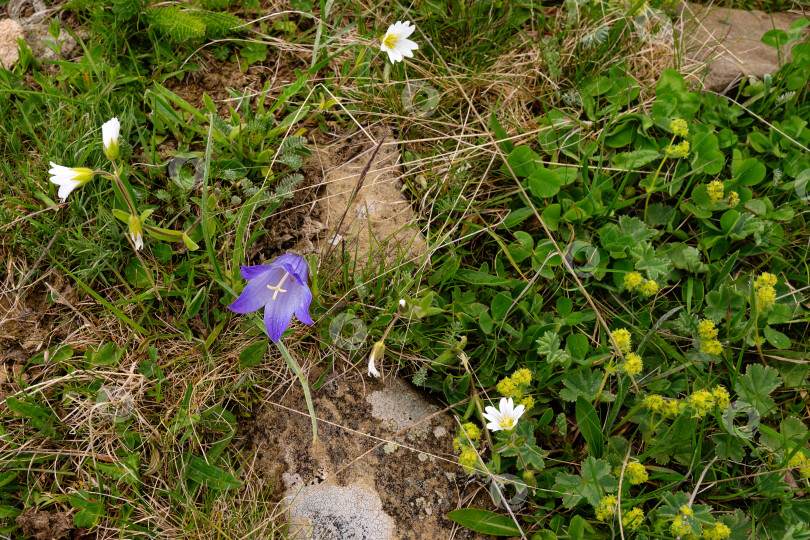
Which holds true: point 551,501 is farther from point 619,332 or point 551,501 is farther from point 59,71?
point 59,71

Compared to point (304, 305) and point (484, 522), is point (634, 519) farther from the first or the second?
point (304, 305)

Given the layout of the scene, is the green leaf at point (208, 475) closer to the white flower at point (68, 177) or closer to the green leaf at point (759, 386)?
the white flower at point (68, 177)

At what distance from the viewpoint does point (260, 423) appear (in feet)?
7.77

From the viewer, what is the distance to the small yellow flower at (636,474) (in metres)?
2.17

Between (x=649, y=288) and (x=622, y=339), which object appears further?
(x=649, y=288)

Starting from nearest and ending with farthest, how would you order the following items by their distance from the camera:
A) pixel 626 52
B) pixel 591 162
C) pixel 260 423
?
1. pixel 260 423
2. pixel 591 162
3. pixel 626 52

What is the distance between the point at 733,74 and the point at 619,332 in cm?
186

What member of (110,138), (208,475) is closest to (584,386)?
(208,475)

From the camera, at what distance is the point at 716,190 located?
263 cm

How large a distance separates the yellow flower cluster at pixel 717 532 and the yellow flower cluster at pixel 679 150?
1.58 metres

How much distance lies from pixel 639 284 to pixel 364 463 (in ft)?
4.43

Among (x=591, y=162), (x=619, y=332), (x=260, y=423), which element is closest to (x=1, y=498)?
(x=260, y=423)

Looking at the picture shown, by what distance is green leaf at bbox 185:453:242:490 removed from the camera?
223 centimetres

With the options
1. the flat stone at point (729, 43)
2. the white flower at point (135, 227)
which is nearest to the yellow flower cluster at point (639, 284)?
the flat stone at point (729, 43)
